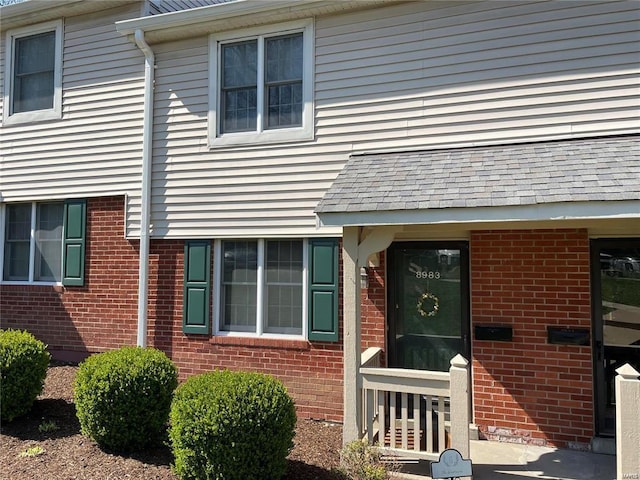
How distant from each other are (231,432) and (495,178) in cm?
340

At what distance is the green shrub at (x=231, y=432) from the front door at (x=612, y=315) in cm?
361

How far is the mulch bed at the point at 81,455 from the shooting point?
4.35 metres

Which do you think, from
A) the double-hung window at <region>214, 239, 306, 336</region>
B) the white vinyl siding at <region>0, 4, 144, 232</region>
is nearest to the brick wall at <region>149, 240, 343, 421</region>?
the double-hung window at <region>214, 239, 306, 336</region>

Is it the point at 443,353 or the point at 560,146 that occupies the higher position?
the point at 560,146

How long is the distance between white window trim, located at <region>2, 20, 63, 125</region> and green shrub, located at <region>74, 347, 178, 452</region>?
505 centimetres

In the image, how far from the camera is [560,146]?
5238mm

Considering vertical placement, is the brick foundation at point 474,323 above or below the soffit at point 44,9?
below

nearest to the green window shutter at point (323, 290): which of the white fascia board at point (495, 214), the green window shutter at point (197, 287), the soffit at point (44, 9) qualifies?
the white fascia board at point (495, 214)

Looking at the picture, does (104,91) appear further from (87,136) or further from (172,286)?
(172,286)

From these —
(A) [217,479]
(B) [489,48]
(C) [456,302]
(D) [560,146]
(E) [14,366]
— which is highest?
(B) [489,48]

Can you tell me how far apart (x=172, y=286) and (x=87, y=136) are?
115 inches

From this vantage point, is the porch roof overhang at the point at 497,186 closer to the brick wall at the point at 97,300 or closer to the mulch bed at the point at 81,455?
the mulch bed at the point at 81,455

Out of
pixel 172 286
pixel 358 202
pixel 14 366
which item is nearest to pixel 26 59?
pixel 172 286

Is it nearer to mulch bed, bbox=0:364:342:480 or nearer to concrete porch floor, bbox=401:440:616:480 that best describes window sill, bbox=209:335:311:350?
mulch bed, bbox=0:364:342:480
